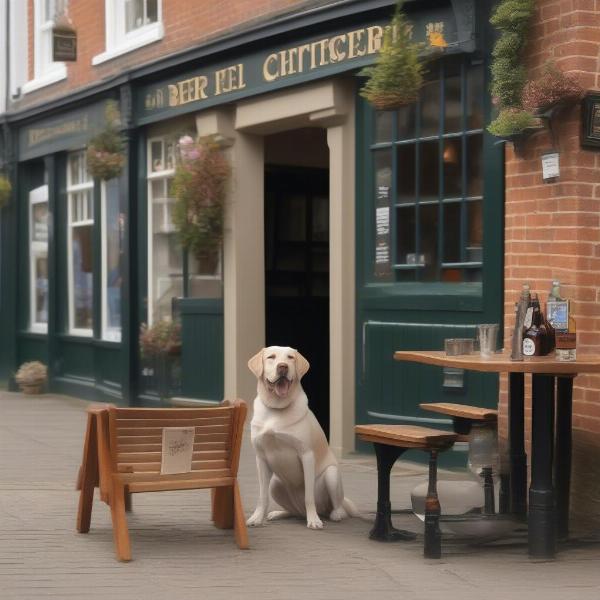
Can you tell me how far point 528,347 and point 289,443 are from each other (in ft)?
5.33

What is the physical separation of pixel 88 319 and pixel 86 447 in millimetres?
8926

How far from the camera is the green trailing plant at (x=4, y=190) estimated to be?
57.0ft

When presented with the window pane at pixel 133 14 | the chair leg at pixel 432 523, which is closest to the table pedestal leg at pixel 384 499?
the chair leg at pixel 432 523

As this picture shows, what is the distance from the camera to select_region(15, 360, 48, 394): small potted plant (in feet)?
54.9

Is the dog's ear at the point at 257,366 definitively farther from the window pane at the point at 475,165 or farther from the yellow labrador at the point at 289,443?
the window pane at the point at 475,165

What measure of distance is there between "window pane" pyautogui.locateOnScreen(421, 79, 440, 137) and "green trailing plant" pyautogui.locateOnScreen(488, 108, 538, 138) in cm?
176

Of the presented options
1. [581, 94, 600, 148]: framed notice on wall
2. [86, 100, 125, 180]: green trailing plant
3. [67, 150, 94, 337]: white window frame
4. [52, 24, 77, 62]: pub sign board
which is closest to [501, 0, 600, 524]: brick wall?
[581, 94, 600, 148]: framed notice on wall

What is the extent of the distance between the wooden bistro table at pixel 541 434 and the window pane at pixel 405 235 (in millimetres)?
2977

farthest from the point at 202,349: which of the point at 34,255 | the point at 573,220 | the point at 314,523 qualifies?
the point at 573,220

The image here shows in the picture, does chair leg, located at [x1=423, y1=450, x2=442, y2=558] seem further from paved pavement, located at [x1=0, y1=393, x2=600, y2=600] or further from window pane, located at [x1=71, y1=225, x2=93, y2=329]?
window pane, located at [x1=71, y1=225, x2=93, y2=329]

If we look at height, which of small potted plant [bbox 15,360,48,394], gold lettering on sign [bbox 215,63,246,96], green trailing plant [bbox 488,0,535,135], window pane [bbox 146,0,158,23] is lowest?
small potted plant [bbox 15,360,48,394]

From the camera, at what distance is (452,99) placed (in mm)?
9992

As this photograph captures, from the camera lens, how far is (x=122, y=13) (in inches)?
584

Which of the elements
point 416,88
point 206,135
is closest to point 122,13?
point 206,135
